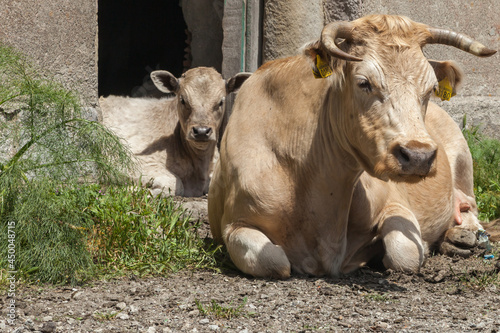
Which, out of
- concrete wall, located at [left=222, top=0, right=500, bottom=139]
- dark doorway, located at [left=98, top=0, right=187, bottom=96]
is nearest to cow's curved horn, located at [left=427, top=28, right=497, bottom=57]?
concrete wall, located at [left=222, top=0, right=500, bottom=139]

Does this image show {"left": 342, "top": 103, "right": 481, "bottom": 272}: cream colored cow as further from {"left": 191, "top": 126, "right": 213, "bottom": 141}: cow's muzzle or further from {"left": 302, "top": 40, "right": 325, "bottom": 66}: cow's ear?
{"left": 191, "top": 126, "right": 213, "bottom": 141}: cow's muzzle

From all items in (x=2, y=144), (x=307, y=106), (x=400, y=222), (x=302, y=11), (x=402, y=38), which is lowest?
(x=400, y=222)

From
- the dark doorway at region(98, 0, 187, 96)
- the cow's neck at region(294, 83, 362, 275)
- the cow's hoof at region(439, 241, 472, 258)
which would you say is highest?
the dark doorway at region(98, 0, 187, 96)

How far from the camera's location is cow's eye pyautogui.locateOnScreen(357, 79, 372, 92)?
13.0 ft

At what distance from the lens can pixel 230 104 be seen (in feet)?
27.5

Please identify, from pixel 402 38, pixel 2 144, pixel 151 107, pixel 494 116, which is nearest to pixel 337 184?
pixel 402 38

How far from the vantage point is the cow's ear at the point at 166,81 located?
8.16 meters

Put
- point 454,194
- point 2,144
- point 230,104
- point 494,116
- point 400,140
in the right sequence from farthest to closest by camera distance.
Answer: point 494,116 → point 230,104 → point 454,194 → point 2,144 → point 400,140

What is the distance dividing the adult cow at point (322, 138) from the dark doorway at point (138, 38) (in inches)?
345

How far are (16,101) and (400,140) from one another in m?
2.37

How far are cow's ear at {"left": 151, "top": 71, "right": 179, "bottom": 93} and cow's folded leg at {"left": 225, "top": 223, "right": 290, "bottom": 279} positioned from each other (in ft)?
13.1

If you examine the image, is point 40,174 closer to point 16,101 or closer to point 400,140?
point 16,101

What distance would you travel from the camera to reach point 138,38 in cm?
1431

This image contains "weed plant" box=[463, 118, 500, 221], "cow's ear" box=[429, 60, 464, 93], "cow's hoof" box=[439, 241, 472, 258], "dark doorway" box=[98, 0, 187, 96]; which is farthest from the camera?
"dark doorway" box=[98, 0, 187, 96]
